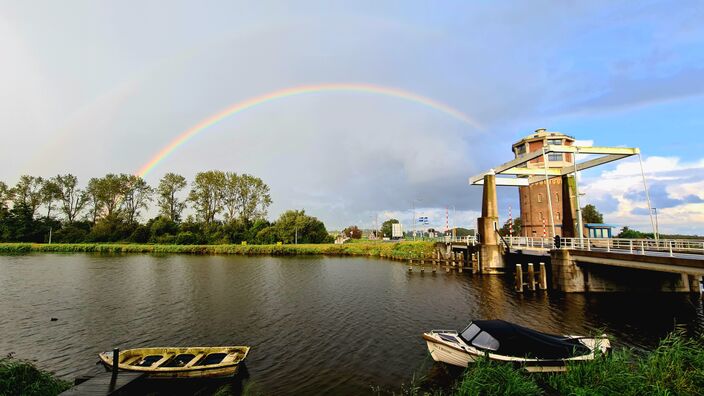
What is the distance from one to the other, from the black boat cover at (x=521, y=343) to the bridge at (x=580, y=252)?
11407 millimetres

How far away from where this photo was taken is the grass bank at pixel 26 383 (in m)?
9.27

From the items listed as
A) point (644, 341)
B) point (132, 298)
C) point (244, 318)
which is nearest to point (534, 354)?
point (644, 341)

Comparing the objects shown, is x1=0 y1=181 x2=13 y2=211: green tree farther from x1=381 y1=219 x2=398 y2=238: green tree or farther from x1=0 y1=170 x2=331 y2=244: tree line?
x1=381 y1=219 x2=398 y2=238: green tree

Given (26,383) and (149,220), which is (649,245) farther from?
(149,220)

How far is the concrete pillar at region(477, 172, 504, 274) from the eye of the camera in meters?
39.4

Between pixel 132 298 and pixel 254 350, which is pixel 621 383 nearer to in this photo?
pixel 254 350

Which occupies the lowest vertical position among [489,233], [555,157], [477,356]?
[477,356]

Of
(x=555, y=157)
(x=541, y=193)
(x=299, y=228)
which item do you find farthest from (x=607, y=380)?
(x=299, y=228)

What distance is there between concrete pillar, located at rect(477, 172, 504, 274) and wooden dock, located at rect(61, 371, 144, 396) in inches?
1465

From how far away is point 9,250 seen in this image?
7550 cm

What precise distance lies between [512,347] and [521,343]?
0.43 meters

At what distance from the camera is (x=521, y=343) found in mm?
12156

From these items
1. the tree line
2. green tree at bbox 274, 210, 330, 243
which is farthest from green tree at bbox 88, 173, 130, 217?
green tree at bbox 274, 210, 330, 243

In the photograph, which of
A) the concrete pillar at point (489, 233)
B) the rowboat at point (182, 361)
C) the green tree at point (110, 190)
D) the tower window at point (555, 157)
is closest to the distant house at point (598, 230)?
the tower window at point (555, 157)
